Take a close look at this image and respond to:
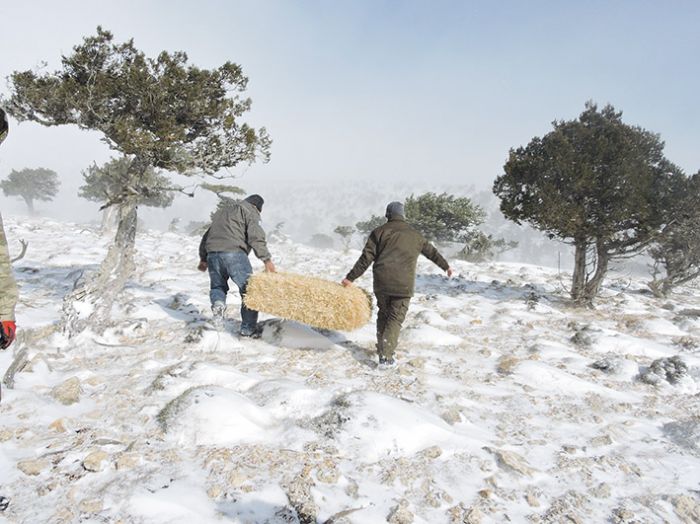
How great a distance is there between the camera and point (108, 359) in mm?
4418

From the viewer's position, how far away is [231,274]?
5414mm

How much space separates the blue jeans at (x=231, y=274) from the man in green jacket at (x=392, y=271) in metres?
1.66

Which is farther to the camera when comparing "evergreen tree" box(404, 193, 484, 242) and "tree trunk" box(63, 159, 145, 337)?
"evergreen tree" box(404, 193, 484, 242)

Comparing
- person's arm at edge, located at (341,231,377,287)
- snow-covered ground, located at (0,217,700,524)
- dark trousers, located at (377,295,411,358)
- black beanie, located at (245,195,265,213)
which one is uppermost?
black beanie, located at (245,195,265,213)

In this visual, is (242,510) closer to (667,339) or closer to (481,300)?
(667,339)

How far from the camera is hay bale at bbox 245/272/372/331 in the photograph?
199 inches

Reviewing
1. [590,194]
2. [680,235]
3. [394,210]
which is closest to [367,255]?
[394,210]

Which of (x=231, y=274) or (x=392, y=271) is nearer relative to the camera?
(x=392, y=271)

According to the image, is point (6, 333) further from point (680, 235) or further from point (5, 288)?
point (680, 235)

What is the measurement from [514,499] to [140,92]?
6.86 m

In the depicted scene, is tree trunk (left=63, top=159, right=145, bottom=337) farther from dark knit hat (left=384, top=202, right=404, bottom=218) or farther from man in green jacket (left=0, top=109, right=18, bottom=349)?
dark knit hat (left=384, top=202, right=404, bottom=218)

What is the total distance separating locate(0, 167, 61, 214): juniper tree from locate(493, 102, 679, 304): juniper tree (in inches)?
2706

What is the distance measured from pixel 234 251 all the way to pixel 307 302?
4.50 feet

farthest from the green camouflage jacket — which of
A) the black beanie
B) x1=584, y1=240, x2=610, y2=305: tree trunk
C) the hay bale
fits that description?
x1=584, y1=240, x2=610, y2=305: tree trunk
